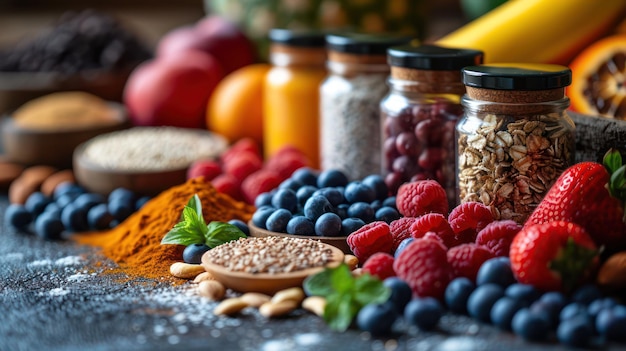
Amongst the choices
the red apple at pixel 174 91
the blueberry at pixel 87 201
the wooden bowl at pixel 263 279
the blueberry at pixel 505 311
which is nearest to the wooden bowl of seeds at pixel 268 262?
the wooden bowl at pixel 263 279

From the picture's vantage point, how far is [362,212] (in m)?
1.11

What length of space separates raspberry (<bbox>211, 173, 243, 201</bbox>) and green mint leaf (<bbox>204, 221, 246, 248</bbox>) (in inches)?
8.5

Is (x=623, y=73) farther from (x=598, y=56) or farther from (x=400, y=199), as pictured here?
(x=400, y=199)

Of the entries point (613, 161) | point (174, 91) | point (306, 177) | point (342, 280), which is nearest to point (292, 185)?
point (306, 177)

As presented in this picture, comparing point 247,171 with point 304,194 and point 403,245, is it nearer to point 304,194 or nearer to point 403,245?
point 304,194

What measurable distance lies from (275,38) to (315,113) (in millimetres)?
153

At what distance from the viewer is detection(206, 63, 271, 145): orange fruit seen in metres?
1.66

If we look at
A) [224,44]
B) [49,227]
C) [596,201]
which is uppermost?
[224,44]

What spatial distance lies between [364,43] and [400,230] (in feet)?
1.19

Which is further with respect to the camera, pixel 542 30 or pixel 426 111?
pixel 542 30

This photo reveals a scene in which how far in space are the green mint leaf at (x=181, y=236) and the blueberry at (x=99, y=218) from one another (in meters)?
0.29

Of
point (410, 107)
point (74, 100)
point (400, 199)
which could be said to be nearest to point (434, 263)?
point (400, 199)

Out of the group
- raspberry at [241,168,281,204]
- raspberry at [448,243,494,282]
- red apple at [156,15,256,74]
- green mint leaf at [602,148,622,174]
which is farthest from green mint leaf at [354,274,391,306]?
red apple at [156,15,256,74]

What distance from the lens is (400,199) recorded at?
3.59 ft
